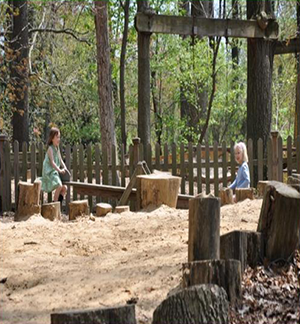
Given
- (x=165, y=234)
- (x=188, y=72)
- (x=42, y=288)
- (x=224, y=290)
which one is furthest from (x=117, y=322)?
(x=188, y=72)

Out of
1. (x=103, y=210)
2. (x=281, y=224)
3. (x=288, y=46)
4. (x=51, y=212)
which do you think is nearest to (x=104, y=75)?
(x=288, y=46)

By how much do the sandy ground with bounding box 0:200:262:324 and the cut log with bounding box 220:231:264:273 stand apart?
0.46 metres

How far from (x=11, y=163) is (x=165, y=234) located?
274 inches

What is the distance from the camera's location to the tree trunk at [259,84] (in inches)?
584

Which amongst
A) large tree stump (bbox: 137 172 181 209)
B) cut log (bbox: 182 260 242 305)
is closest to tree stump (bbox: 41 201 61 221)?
large tree stump (bbox: 137 172 181 209)

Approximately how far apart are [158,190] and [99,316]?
5.16 m

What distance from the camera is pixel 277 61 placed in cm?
3503

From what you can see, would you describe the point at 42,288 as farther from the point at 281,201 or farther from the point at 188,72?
the point at 188,72

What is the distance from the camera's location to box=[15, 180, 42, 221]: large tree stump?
8.42 metres

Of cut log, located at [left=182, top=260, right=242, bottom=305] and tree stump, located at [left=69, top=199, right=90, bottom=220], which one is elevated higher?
cut log, located at [left=182, top=260, right=242, bottom=305]

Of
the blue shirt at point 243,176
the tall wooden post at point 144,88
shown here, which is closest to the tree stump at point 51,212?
the blue shirt at point 243,176

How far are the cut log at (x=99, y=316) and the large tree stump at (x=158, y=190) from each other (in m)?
5.00

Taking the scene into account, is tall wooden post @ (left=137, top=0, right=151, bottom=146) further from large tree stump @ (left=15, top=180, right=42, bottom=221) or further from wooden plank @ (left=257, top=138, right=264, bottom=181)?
large tree stump @ (left=15, top=180, right=42, bottom=221)

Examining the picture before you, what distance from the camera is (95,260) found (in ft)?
20.0
